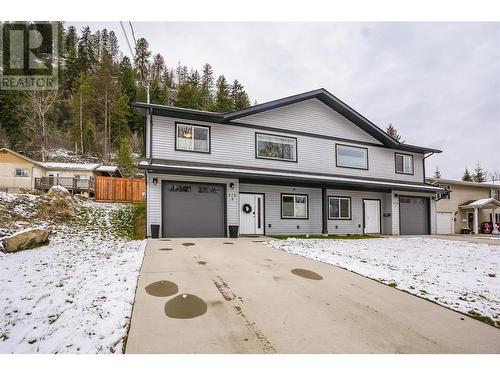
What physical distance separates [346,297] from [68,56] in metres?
51.2

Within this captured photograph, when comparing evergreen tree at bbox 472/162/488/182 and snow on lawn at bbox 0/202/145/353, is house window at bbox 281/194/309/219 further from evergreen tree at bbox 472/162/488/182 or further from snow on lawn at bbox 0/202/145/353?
evergreen tree at bbox 472/162/488/182

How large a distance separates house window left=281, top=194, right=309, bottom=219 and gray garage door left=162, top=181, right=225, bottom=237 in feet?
10.5

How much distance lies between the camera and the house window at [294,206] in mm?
12555

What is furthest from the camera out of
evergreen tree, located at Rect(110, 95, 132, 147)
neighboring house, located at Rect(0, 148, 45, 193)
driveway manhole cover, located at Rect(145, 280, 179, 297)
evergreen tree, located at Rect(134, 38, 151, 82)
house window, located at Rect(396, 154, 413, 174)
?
evergreen tree, located at Rect(110, 95, 132, 147)

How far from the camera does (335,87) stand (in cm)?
1705

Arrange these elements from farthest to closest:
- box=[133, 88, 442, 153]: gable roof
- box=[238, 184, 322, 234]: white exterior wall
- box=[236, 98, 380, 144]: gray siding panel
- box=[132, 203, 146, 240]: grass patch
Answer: box=[236, 98, 380, 144]: gray siding panel, box=[238, 184, 322, 234]: white exterior wall, box=[133, 88, 442, 153]: gable roof, box=[132, 203, 146, 240]: grass patch

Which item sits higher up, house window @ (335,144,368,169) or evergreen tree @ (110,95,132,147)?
evergreen tree @ (110,95,132,147)

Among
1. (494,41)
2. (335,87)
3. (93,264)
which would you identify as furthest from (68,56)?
(494,41)

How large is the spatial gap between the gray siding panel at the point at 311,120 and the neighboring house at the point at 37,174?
620 inches

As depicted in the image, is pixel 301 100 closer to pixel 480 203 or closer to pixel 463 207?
pixel 463 207

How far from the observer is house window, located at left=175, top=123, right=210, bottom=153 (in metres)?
10.8

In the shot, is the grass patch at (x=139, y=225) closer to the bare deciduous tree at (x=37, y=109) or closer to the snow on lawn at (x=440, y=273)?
the snow on lawn at (x=440, y=273)

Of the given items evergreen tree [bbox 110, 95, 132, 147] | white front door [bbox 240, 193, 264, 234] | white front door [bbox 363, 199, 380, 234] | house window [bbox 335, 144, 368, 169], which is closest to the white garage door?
white front door [bbox 363, 199, 380, 234]

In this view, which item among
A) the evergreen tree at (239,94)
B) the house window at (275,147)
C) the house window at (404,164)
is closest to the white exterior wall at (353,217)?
the house window at (404,164)
